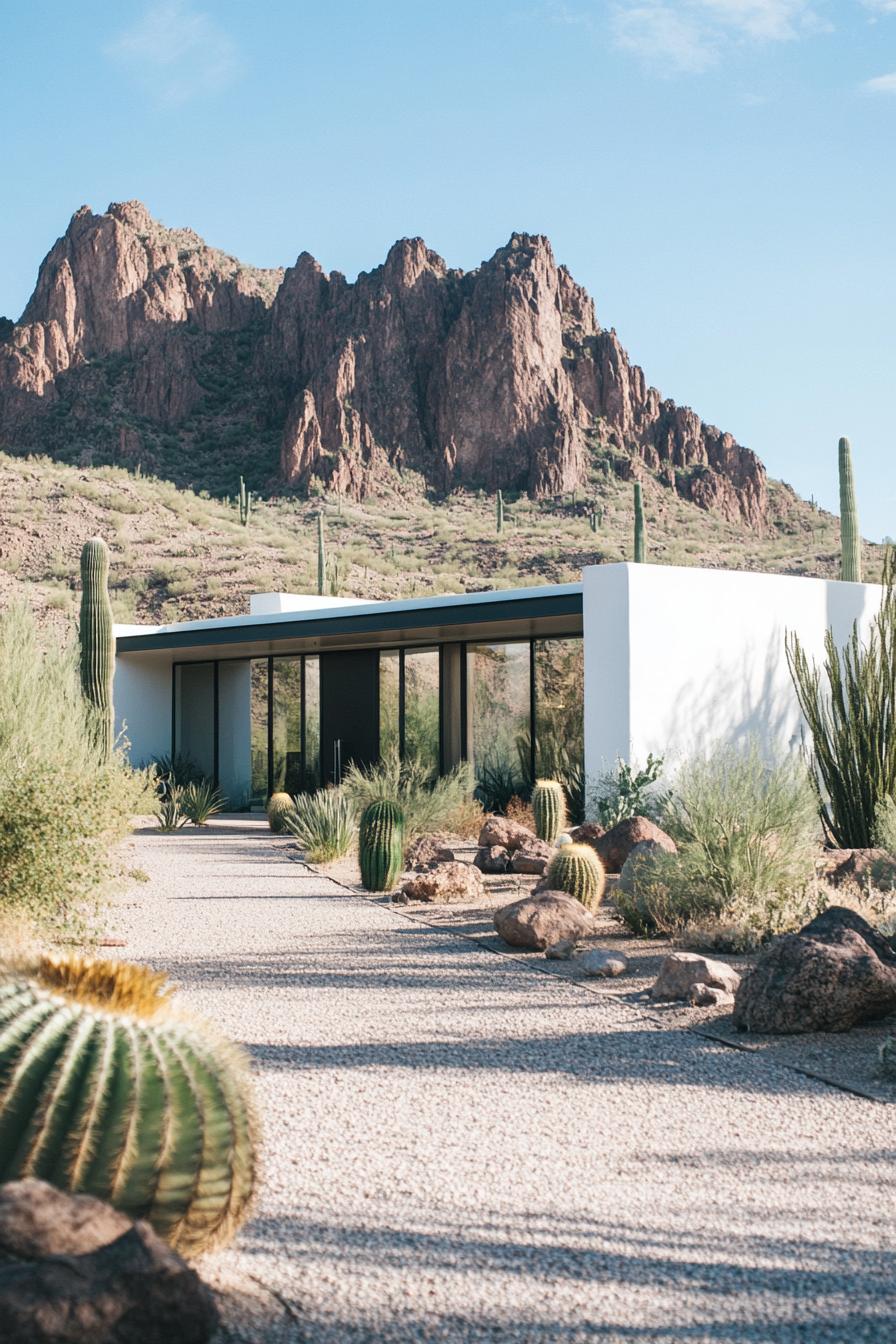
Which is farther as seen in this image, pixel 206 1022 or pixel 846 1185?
pixel 846 1185

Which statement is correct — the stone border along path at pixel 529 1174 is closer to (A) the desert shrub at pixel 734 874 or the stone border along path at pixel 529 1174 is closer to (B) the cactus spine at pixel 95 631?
(A) the desert shrub at pixel 734 874

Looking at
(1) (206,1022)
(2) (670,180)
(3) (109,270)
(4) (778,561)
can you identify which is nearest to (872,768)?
(1) (206,1022)

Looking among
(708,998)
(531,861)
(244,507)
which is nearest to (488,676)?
(531,861)

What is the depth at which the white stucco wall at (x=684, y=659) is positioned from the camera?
48.7 feet

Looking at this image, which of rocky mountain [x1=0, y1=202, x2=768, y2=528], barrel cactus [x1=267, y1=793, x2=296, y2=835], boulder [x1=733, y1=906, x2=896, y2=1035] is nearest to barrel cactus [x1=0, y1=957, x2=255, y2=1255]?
boulder [x1=733, y1=906, x2=896, y2=1035]

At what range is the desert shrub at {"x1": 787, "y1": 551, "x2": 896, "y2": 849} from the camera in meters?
12.7

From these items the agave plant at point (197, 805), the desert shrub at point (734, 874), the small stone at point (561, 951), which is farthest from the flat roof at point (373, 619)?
the small stone at point (561, 951)

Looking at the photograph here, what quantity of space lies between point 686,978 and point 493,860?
238 inches

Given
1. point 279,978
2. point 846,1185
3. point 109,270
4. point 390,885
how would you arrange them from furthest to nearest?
point 109,270 < point 390,885 < point 279,978 < point 846,1185

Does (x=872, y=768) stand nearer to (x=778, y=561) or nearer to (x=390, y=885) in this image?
(x=390, y=885)

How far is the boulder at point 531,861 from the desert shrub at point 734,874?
3.09 metres

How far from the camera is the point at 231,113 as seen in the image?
2461 centimetres

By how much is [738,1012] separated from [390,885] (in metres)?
5.75

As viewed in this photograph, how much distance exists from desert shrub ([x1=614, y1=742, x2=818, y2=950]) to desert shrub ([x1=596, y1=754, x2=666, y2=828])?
3.91 meters
